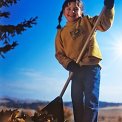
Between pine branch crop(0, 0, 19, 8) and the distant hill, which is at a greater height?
pine branch crop(0, 0, 19, 8)

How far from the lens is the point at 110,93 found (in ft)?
20.6

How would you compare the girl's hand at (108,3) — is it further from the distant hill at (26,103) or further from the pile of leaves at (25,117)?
the pile of leaves at (25,117)

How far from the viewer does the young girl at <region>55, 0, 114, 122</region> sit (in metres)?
6.27

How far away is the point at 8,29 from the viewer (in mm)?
6383

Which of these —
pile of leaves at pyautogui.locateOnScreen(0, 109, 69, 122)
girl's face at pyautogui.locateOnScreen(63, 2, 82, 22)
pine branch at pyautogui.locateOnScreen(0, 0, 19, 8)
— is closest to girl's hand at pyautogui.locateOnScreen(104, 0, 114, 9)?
girl's face at pyautogui.locateOnScreen(63, 2, 82, 22)

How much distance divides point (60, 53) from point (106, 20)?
12.2 inches

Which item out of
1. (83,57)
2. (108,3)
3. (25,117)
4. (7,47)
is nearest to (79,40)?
(83,57)

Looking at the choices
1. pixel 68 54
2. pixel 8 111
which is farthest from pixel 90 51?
pixel 8 111

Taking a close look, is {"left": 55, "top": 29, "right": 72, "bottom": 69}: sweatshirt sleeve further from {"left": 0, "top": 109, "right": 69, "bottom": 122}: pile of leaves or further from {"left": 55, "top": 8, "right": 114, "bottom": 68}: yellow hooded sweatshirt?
{"left": 0, "top": 109, "right": 69, "bottom": 122}: pile of leaves

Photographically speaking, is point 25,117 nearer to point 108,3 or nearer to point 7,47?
point 7,47

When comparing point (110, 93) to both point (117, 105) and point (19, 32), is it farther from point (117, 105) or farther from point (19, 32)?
point (19, 32)

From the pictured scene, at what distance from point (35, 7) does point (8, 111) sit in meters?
0.58

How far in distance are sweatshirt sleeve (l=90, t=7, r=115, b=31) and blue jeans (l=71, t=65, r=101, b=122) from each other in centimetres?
21

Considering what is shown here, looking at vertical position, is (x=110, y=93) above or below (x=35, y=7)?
below
